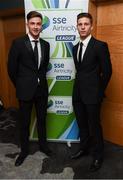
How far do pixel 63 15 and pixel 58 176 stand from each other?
1.64m

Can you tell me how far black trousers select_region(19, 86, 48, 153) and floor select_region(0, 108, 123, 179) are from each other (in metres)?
0.17

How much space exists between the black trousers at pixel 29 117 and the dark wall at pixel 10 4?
169 cm

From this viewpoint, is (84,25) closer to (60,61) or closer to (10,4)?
(60,61)

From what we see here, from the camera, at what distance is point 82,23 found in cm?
254

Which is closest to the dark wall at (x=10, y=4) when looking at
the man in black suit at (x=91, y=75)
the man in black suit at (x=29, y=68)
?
the man in black suit at (x=29, y=68)

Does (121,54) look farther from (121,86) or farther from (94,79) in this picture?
(94,79)

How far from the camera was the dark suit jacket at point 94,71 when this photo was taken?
2568mm

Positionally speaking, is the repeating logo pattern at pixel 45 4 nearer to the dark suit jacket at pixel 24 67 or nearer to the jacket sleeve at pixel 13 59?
the dark suit jacket at pixel 24 67

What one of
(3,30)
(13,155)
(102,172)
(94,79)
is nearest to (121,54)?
(94,79)

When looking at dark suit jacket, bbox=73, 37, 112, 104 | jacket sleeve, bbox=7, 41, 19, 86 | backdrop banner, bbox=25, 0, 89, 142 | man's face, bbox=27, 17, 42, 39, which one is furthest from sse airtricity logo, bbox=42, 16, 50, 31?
dark suit jacket, bbox=73, 37, 112, 104

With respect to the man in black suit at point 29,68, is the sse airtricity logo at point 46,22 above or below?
above

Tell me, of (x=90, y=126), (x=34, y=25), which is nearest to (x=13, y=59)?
(x=34, y=25)

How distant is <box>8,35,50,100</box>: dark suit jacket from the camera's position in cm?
271

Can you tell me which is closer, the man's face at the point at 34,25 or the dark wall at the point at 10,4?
the man's face at the point at 34,25
